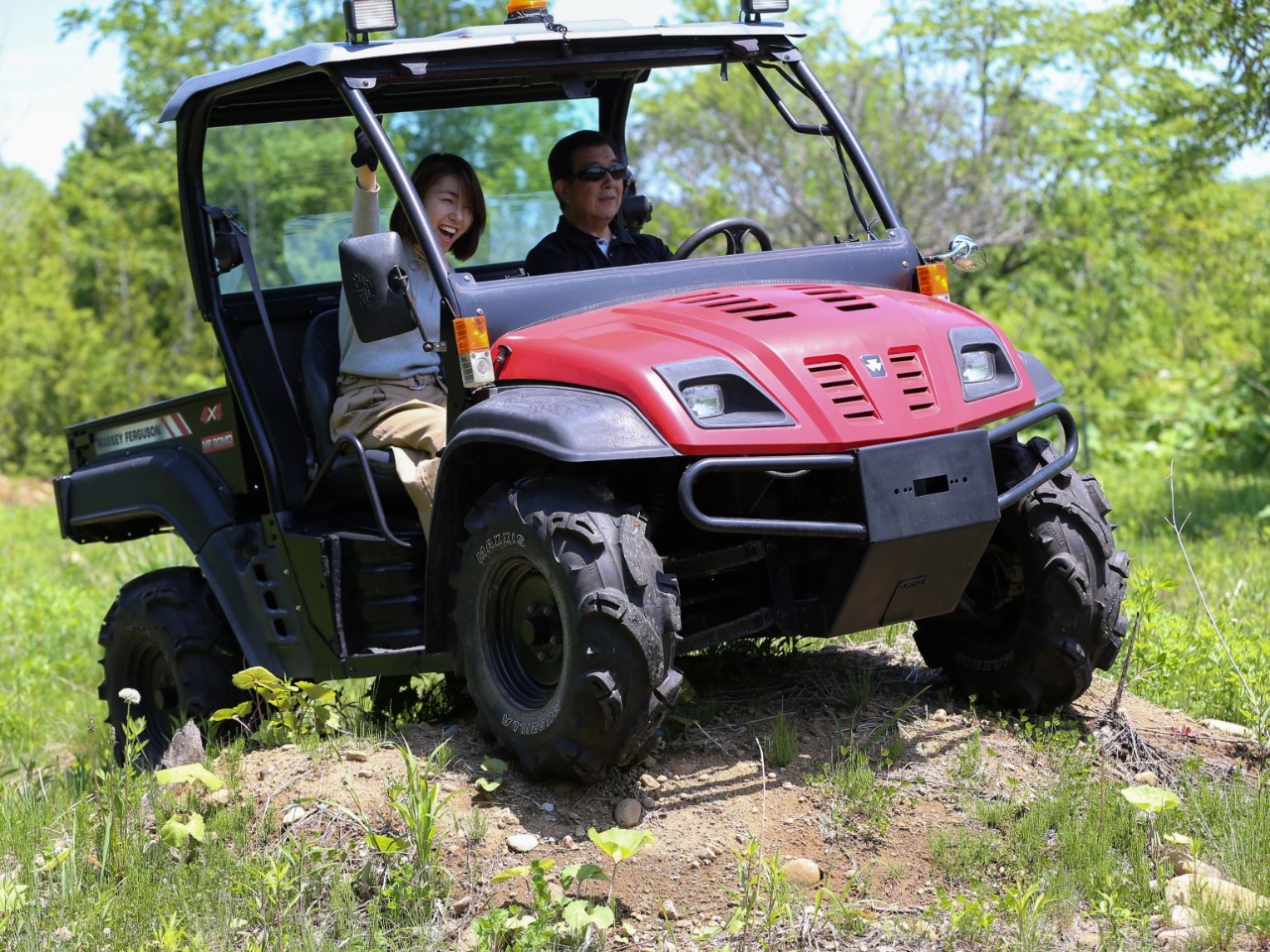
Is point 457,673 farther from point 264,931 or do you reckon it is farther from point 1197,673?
point 1197,673

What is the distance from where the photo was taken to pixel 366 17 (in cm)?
465

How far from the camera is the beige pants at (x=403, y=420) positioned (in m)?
4.91

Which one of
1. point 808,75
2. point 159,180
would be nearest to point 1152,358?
point 808,75

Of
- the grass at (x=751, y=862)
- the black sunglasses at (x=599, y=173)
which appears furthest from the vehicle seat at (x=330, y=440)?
the black sunglasses at (x=599, y=173)

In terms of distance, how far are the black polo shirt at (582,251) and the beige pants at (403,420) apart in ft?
1.93

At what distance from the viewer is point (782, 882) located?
3.79m

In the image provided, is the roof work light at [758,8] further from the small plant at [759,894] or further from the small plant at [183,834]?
the small plant at [183,834]

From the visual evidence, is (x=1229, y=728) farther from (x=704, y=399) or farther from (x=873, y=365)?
(x=704, y=399)

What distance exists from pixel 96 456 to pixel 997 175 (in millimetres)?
11937

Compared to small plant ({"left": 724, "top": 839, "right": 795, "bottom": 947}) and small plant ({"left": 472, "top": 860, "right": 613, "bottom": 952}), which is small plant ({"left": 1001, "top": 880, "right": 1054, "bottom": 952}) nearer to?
small plant ({"left": 724, "top": 839, "right": 795, "bottom": 947})

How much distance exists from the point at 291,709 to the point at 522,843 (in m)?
1.25

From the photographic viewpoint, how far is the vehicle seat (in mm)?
5043

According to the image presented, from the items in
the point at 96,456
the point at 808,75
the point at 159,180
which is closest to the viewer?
the point at 808,75

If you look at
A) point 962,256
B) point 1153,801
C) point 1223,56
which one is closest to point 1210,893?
point 1153,801
